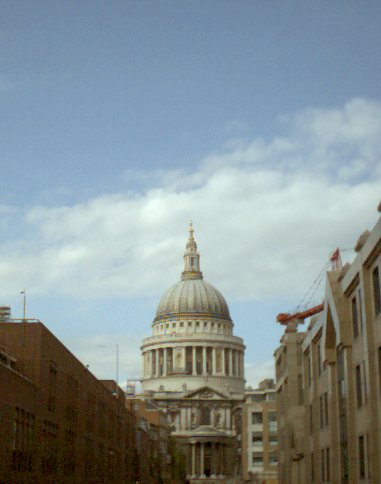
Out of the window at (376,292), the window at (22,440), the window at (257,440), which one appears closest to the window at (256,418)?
the window at (257,440)

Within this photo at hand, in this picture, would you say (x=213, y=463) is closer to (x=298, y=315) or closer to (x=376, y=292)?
(x=298, y=315)

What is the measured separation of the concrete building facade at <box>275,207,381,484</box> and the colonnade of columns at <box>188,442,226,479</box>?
4266 inches

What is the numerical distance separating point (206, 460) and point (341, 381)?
463 feet

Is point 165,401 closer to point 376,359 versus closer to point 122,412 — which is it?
point 122,412

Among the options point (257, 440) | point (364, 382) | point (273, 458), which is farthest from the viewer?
point (257, 440)

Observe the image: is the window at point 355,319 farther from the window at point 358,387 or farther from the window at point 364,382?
the window at point 364,382

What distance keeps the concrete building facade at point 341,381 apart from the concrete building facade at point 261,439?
61584mm

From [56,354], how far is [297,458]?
92.7ft

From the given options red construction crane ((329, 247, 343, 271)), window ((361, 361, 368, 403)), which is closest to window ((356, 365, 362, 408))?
window ((361, 361, 368, 403))

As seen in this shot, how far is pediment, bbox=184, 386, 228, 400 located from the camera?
189m

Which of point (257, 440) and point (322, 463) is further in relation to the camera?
point (257, 440)

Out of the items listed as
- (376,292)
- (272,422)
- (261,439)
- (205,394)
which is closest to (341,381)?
(376,292)

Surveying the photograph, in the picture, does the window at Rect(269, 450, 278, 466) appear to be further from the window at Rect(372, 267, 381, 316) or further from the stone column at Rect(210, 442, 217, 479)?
the window at Rect(372, 267, 381, 316)

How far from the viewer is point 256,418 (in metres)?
145
